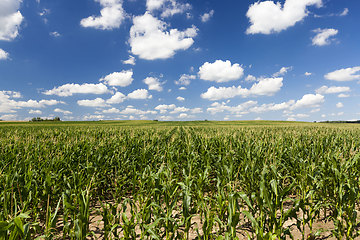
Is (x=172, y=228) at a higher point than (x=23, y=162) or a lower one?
lower

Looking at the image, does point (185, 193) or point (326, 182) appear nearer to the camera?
point (185, 193)

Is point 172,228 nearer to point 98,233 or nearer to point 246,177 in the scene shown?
point 98,233

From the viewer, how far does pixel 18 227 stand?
91.7 inches

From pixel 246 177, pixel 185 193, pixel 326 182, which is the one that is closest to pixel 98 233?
pixel 185 193

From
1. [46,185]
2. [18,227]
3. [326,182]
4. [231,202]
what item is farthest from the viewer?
[326,182]

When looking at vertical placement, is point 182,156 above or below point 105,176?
above

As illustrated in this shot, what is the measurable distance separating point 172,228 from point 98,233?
1.87 meters

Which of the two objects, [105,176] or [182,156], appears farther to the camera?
[182,156]

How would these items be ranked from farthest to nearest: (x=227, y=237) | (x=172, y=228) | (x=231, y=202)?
(x=172, y=228) < (x=231, y=202) < (x=227, y=237)

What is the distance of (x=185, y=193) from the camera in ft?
10.3

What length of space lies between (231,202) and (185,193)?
2.54ft

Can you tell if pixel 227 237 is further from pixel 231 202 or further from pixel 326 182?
pixel 326 182

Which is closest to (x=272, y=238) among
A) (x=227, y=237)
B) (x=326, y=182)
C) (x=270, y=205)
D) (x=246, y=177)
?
(x=270, y=205)

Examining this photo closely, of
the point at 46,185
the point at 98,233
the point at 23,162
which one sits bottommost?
the point at 98,233
